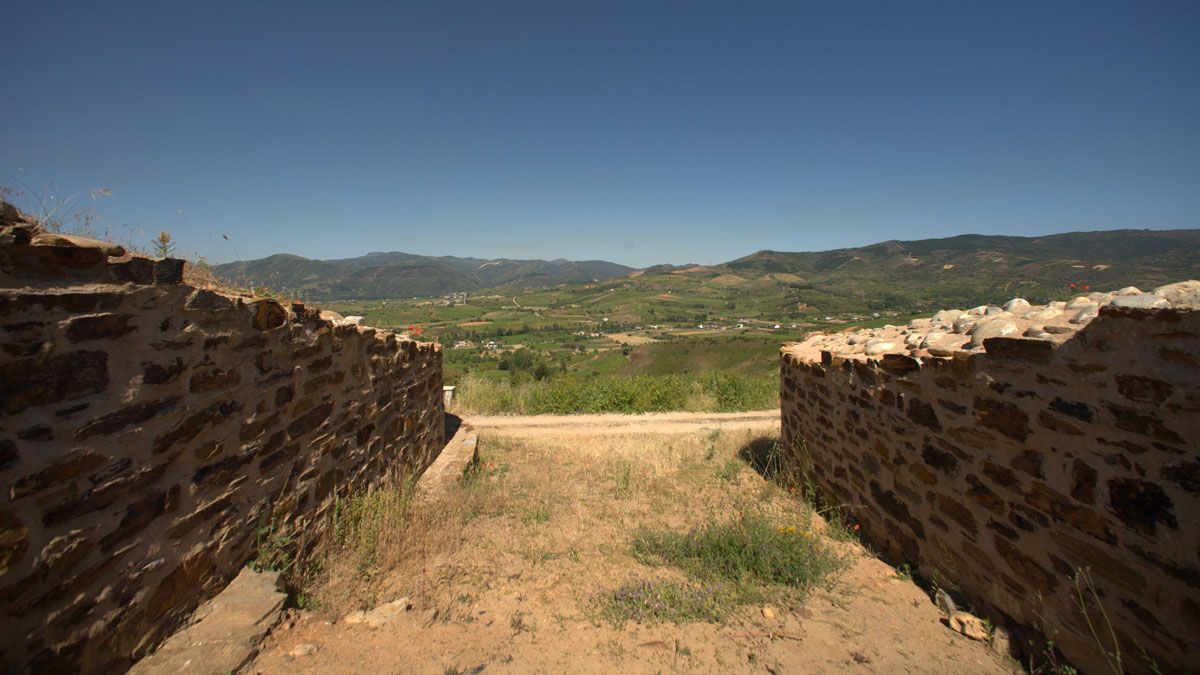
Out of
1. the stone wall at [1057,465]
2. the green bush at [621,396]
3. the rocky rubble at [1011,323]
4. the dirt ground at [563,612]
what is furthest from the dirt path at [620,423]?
the stone wall at [1057,465]

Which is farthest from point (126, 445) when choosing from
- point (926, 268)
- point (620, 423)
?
point (926, 268)

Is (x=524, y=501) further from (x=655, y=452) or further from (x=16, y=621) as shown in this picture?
(x=16, y=621)

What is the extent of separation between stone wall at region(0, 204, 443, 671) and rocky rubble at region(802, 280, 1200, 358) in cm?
452

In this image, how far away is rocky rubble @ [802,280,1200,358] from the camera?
2258mm

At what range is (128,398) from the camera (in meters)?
2.21

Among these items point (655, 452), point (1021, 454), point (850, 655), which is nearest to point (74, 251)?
point (850, 655)

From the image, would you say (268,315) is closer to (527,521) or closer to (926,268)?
(527,521)

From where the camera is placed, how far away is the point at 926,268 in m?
91.5

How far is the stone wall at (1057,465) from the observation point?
2064 mm

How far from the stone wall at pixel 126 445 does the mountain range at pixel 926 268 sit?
126cm

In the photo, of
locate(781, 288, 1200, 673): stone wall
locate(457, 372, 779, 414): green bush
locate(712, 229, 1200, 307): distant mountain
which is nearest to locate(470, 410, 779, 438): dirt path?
locate(457, 372, 779, 414): green bush

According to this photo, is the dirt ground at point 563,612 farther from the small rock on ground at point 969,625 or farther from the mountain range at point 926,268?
the mountain range at point 926,268

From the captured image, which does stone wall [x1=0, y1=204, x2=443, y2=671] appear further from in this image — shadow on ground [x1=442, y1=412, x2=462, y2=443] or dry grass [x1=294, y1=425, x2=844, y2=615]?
shadow on ground [x1=442, y1=412, x2=462, y2=443]

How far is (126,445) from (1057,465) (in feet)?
14.8
